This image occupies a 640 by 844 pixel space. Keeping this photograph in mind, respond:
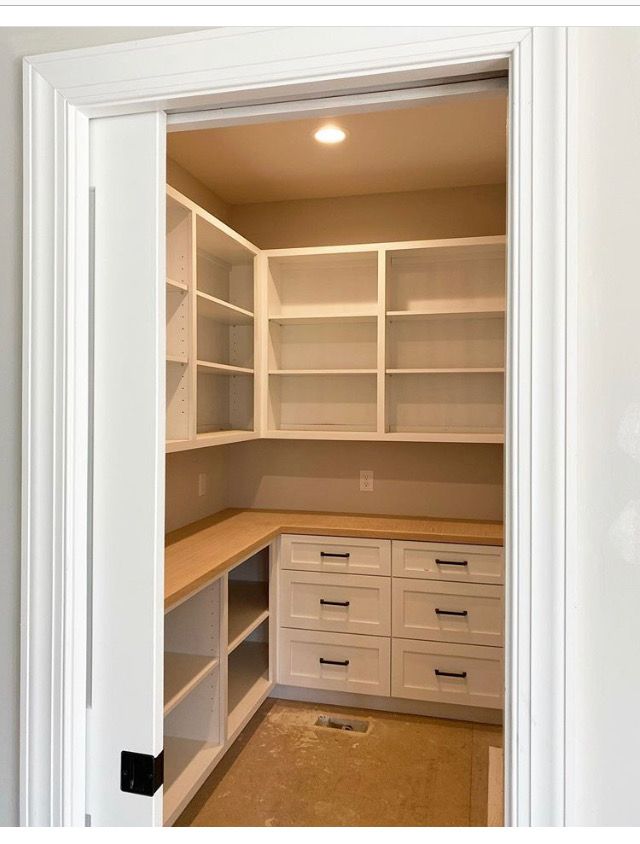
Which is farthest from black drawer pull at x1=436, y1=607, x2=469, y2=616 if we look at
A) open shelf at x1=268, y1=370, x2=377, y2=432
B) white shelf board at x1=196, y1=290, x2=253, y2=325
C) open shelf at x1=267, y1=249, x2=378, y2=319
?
white shelf board at x1=196, y1=290, x2=253, y2=325

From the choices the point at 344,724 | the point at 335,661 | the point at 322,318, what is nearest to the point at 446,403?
the point at 322,318

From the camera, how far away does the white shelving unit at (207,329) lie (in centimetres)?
256

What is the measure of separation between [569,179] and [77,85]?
780mm

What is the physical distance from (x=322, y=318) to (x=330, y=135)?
102 centimetres

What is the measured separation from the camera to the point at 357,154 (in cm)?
293

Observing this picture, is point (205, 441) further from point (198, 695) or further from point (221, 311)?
point (198, 695)

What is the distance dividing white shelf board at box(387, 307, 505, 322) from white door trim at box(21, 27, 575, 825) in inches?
90.6

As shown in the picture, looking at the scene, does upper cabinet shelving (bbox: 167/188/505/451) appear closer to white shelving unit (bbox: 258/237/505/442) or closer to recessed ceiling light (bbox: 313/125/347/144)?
white shelving unit (bbox: 258/237/505/442)

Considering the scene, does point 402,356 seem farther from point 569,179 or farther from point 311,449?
point 569,179

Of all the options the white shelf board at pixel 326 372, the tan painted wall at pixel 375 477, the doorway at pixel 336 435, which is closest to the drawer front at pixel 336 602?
the doorway at pixel 336 435

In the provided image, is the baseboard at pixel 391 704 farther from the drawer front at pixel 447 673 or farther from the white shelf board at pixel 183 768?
the white shelf board at pixel 183 768

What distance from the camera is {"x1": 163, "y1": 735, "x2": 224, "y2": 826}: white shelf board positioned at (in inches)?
84.4

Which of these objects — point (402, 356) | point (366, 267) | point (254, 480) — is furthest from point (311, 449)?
point (366, 267)

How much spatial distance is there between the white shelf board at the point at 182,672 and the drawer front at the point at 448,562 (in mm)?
1038
